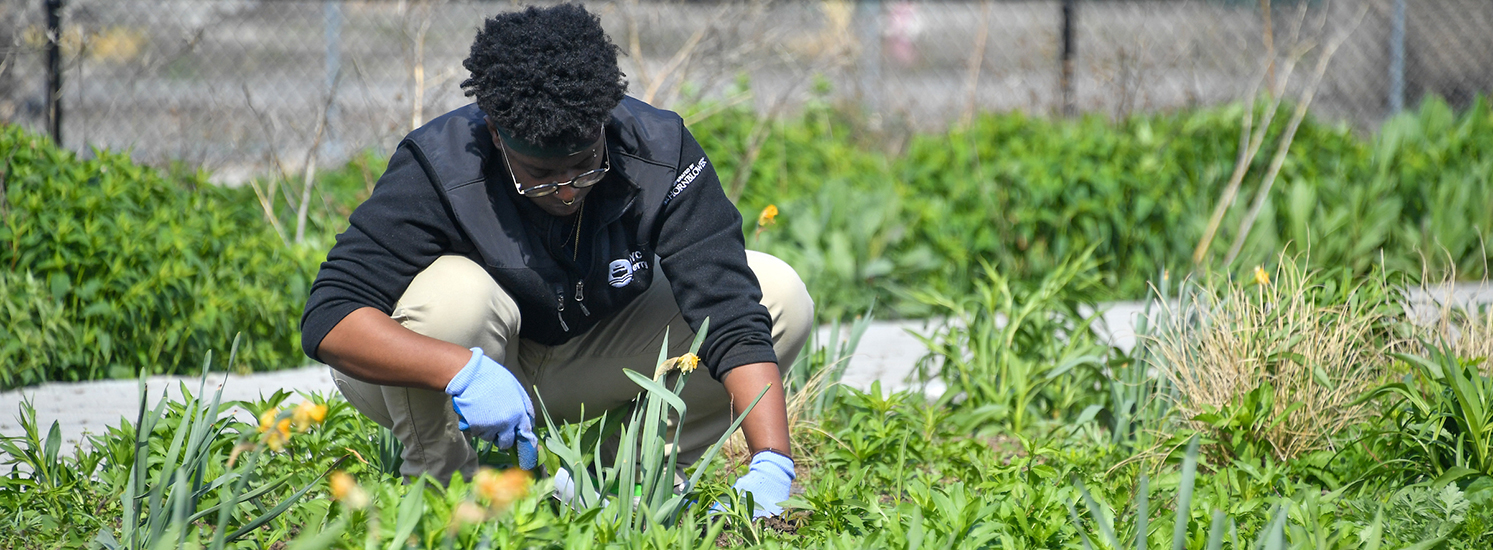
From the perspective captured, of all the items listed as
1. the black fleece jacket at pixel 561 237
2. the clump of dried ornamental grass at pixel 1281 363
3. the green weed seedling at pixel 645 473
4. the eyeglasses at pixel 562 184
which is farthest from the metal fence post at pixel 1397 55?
the green weed seedling at pixel 645 473

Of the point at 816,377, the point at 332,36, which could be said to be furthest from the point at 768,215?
the point at 332,36

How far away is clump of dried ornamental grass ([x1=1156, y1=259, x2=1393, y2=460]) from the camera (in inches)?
94.8

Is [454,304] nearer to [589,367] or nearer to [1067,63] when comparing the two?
[589,367]

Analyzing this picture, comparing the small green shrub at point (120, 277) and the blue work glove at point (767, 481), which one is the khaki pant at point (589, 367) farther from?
the small green shrub at point (120, 277)

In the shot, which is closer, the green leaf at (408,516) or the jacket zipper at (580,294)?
the green leaf at (408,516)

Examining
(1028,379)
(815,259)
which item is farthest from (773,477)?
(815,259)

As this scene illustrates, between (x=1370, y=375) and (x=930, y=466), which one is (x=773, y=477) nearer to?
(x=930, y=466)

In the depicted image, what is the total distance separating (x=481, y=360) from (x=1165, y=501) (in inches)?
52.5

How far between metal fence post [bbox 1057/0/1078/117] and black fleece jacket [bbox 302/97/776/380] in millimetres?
4440

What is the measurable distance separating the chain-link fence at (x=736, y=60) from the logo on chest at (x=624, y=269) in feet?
6.82

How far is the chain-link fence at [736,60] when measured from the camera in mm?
4789

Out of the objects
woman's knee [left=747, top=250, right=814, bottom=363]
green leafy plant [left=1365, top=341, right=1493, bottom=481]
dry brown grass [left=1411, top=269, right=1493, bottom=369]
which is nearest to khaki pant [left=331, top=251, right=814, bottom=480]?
woman's knee [left=747, top=250, right=814, bottom=363]

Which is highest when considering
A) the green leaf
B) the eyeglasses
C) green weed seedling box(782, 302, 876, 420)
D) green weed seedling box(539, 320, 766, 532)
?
the eyeglasses

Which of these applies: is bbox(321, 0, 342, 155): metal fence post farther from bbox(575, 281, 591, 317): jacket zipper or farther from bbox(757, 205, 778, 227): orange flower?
bbox(575, 281, 591, 317): jacket zipper
